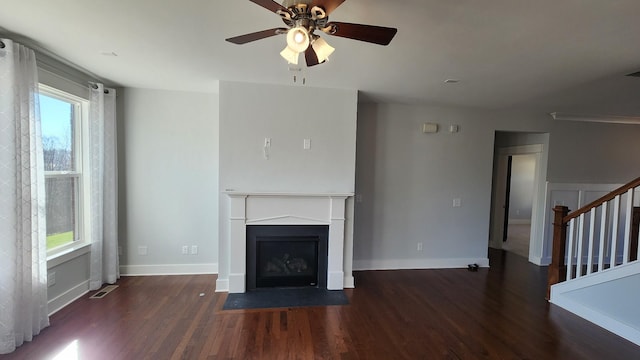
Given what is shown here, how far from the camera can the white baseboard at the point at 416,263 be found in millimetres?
4246

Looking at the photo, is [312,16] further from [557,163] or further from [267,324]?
[557,163]

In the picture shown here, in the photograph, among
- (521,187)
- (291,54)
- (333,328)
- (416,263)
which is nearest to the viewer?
(291,54)

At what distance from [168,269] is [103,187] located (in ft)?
4.31

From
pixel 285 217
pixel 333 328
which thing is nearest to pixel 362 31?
pixel 285 217

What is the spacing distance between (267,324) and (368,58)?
2.60 meters

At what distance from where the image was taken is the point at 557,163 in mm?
4590

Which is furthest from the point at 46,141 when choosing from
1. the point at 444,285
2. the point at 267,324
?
the point at 444,285

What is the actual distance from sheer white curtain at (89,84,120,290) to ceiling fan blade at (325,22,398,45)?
3.10m

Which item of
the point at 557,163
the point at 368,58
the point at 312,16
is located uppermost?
the point at 368,58

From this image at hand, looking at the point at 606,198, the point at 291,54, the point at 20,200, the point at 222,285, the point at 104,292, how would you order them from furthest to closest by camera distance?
the point at 222,285 → the point at 104,292 → the point at 606,198 → the point at 20,200 → the point at 291,54

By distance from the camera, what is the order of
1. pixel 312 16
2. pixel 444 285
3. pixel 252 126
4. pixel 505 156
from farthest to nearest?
pixel 505 156
pixel 444 285
pixel 252 126
pixel 312 16

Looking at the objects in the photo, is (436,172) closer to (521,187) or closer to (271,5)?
(271,5)

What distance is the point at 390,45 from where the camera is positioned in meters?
2.23

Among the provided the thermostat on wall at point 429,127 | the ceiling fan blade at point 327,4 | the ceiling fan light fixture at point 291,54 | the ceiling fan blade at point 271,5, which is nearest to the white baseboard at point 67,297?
the ceiling fan light fixture at point 291,54
